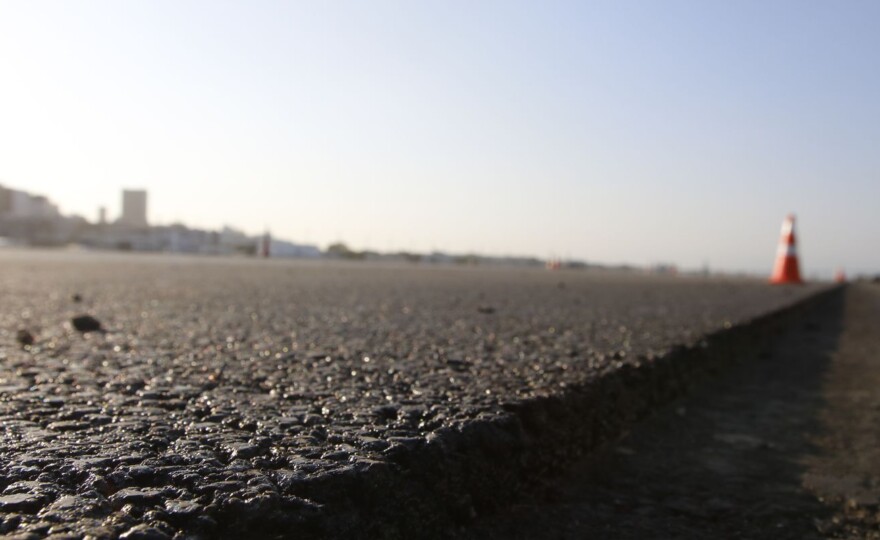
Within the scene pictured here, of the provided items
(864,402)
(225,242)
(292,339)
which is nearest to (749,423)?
(864,402)

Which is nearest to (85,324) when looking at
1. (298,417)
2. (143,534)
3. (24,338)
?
(24,338)

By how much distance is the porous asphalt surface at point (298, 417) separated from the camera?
1098 mm

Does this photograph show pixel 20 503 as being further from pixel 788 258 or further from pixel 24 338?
pixel 788 258

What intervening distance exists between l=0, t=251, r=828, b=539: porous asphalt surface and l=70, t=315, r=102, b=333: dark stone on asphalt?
0.01 m

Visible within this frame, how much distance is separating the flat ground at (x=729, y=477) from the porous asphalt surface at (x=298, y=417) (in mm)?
89

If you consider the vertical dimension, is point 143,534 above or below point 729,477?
above

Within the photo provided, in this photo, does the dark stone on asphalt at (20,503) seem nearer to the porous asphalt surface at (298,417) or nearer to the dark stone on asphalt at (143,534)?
the porous asphalt surface at (298,417)

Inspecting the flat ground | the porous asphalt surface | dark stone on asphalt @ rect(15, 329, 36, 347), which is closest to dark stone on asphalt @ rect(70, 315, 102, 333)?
the porous asphalt surface

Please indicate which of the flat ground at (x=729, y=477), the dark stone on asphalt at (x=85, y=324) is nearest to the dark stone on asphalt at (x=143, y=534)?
the flat ground at (x=729, y=477)

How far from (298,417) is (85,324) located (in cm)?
218

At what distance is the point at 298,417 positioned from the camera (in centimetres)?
163

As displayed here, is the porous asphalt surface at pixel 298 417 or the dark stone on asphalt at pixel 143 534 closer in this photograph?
the dark stone on asphalt at pixel 143 534

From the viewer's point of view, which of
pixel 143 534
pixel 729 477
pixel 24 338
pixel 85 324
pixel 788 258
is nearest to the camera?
pixel 143 534

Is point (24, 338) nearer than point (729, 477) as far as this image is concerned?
No
